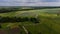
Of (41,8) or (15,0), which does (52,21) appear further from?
(15,0)

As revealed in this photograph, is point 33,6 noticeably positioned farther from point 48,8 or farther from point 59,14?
point 59,14

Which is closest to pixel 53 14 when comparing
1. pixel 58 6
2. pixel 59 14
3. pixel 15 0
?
pixel 59 14

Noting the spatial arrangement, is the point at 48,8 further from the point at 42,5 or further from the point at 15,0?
the point at 15,0

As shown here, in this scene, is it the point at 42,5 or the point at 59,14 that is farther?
the point at 42,5

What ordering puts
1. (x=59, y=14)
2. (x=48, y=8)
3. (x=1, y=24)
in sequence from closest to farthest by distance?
(x=1, y=24) → (x=59, y=14) → (x=48, y=8)

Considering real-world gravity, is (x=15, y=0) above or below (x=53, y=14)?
above

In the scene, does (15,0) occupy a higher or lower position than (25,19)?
higher

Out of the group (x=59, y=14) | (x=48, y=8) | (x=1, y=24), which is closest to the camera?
(x=1, y=24)

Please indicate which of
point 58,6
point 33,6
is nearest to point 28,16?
point 33,6

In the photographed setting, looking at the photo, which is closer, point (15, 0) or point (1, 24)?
point (1, 24)
